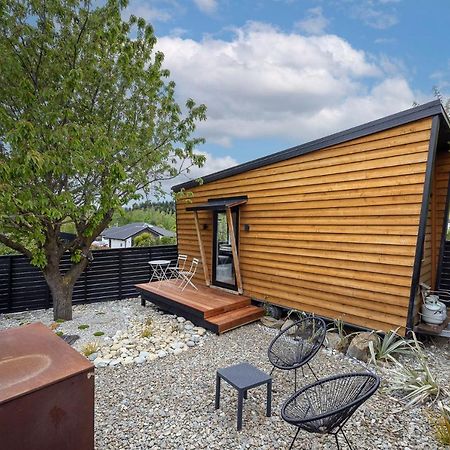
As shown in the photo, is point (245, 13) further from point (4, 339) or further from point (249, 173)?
point (4, 339)

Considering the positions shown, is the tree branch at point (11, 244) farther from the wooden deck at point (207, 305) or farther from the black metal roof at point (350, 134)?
the black metal roof at point (350, 134)

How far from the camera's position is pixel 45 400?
5.90 feet

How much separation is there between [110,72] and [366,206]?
504 cm

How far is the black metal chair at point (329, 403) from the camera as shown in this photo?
197 cm

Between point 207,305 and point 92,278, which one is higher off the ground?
point 92,278

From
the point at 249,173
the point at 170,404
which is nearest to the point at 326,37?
the point at 249,173

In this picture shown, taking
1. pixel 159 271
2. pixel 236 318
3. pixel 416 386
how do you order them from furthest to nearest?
pixel 159 271
pixel 236 318
pixel 416 386

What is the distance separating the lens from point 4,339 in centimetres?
244

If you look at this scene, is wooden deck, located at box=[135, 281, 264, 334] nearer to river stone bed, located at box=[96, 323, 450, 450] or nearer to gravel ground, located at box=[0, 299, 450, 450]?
gravel ground, located at box=[0, 299, 450, 450]

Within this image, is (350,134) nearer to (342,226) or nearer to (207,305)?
(342,226)

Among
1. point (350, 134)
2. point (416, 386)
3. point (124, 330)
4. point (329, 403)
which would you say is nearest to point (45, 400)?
point (329, 403)

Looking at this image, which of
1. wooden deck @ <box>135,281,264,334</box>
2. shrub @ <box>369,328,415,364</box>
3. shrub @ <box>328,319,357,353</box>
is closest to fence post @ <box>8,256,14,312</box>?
wooden deck @ <box>135,281,264,334</box>

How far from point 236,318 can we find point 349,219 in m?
2.60

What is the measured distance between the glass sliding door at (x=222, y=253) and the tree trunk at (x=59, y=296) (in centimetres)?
321
